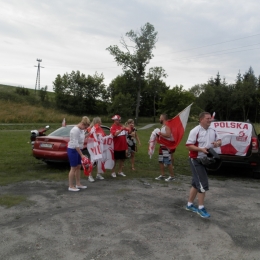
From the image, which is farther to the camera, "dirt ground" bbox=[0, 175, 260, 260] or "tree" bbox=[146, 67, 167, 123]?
"tree" bbox=[146, 67, 167, 123]

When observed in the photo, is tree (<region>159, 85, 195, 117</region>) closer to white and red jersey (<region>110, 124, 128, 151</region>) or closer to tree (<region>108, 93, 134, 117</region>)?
tree (<region>108, 93, 134, 117</region>)

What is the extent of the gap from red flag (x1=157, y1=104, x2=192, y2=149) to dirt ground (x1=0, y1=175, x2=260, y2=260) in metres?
1.48

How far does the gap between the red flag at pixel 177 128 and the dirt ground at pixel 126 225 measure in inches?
58.2

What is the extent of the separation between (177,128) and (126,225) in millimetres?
4242

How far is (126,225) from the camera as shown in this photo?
4.96 meters

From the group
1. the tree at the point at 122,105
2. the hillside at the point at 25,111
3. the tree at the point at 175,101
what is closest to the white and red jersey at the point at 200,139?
the hillside at the point at 25,111

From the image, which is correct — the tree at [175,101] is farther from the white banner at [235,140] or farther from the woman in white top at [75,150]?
the woman in white top at [75,150]

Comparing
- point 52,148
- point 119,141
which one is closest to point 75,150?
point 119,141

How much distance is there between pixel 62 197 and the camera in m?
6.52

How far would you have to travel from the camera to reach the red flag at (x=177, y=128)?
8.50m

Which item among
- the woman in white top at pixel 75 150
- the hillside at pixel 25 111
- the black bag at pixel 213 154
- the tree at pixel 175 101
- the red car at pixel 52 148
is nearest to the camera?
the black bag at pixel 213 154

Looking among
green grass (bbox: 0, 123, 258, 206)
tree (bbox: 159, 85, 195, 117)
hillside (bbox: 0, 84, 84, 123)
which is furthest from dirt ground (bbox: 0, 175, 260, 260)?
tree (bbox: 159, 85, 195, 117)

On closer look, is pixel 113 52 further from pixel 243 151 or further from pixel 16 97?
pixel 243 151

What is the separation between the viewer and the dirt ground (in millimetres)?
4051
